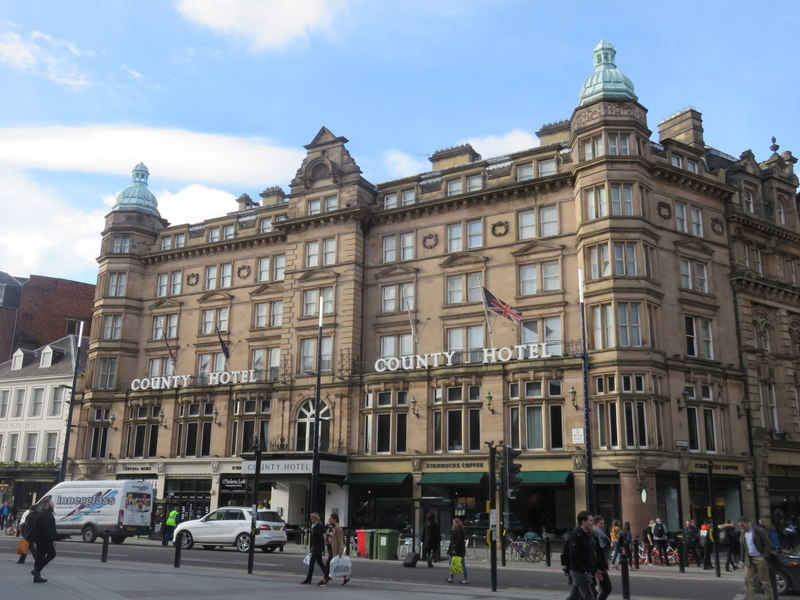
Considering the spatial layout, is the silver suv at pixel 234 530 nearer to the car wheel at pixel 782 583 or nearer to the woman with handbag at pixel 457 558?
the woman with handbag at pixel 457 558

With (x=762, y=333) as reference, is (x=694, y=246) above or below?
above

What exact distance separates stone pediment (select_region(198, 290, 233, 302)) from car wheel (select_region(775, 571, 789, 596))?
40362 mm

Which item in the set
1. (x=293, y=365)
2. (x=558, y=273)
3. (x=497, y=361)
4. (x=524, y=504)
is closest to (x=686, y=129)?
(x=558, y=273)

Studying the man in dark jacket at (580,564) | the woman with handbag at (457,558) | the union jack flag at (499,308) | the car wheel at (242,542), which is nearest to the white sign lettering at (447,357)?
the union jack flag at (499,308)

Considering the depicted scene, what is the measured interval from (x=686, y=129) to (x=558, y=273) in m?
13.7

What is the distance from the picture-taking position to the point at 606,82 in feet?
137

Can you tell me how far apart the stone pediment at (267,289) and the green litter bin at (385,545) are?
23.5 metres

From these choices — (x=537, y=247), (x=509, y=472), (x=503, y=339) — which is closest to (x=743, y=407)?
(x=503, y=339)

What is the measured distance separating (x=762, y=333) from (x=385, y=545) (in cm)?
2641

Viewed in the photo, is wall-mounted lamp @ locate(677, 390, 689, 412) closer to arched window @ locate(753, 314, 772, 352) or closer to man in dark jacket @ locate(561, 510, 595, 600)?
arched window @ locate(753, 314, 772, 352)

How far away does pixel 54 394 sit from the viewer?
2402 inches

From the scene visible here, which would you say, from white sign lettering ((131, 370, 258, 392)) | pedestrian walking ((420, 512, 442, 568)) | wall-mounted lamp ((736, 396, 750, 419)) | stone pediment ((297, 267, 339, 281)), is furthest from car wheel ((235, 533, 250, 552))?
wall-mounted lamp ((736, 396, 750, 419))

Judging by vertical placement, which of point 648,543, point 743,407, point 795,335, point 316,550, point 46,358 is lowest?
point 648,543

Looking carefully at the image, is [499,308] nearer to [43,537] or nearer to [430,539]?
[430,539]
